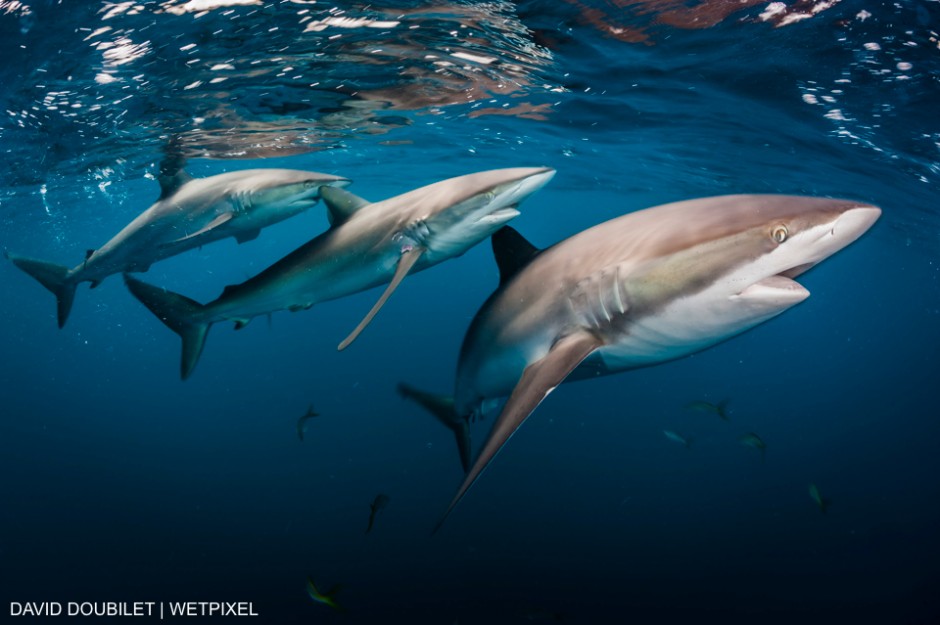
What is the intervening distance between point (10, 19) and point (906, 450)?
3711 cm

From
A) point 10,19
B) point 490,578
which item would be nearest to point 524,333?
point 490,578

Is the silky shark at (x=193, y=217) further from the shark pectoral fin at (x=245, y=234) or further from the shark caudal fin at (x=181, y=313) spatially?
the shark caudal fin at (x=181, y=313)

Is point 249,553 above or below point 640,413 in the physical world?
above

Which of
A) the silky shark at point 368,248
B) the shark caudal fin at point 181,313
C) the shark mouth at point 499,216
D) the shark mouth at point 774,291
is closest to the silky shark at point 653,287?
the shark mouth at point 774,291

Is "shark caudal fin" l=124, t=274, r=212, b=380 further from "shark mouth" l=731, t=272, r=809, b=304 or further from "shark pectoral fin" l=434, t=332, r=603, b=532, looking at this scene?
"shark mouth" l=731, t=272, r=809, b=304

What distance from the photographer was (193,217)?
24.4 ft

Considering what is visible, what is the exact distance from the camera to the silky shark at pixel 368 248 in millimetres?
4316

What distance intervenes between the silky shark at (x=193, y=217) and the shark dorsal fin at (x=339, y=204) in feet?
2.60

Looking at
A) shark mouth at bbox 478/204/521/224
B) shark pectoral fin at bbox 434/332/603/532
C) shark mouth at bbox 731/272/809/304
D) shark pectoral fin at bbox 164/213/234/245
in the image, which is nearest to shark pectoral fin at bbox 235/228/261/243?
shark pectoral fin at bbox 164/213/234/245

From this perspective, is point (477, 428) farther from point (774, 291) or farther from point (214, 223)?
point (774, 291)

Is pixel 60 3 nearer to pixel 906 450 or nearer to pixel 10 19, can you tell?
pixel 10 19

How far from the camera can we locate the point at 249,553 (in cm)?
1195

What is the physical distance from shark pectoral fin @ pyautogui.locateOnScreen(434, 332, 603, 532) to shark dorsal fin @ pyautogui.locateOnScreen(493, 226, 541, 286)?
1.01 meters

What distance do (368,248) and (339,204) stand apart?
761 millimetres
